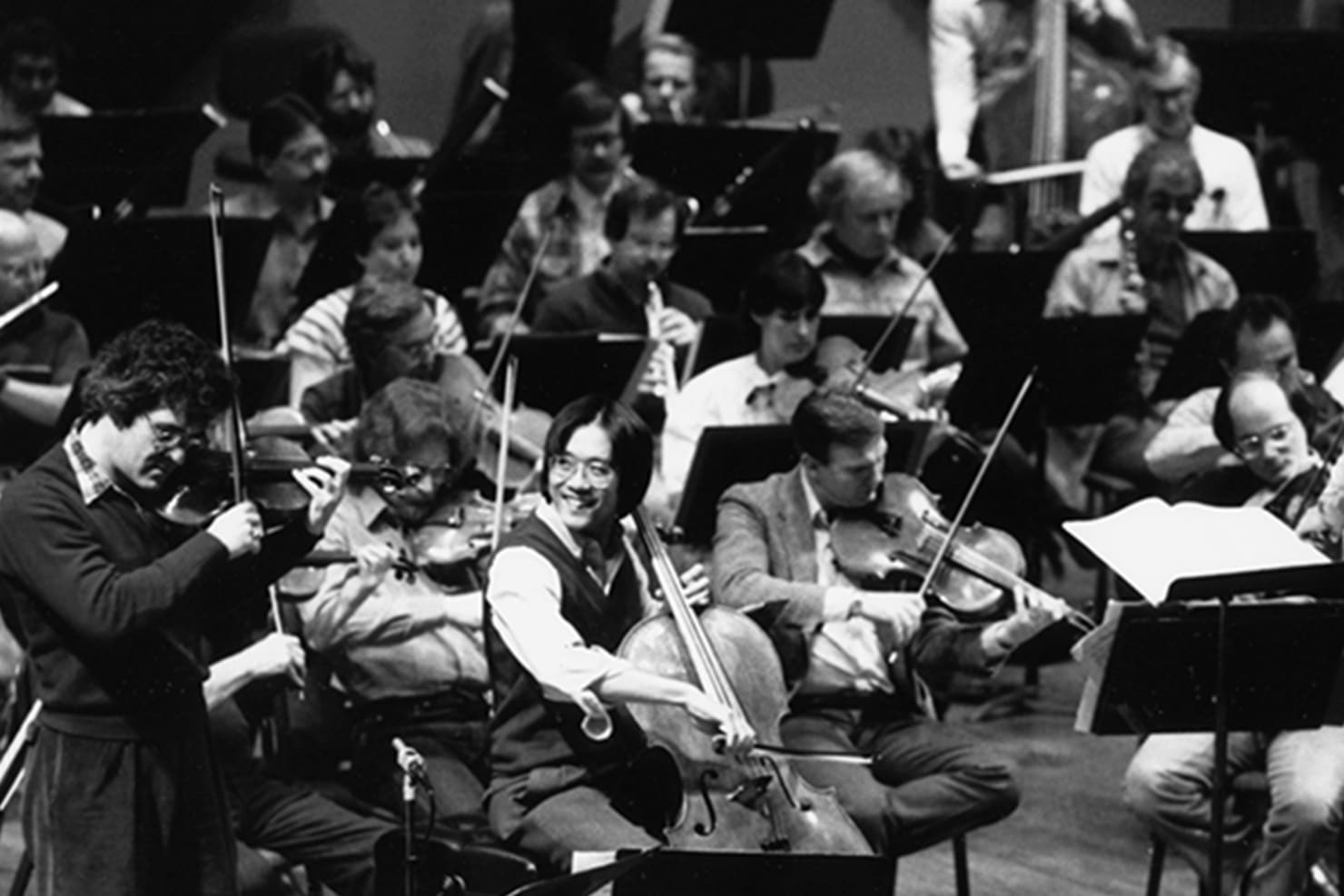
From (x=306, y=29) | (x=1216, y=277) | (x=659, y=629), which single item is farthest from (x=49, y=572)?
(x=306, y=29)

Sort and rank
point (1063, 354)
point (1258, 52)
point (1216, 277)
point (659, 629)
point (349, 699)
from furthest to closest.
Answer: point (1258, 52) → point (1216, 277) → point (1063, 354) → point (349, 699) → point (659, 629)

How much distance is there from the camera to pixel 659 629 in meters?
4.53

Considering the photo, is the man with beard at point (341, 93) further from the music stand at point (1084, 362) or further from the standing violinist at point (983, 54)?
the music stand at point (1084, 362)

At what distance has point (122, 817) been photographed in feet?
13.4

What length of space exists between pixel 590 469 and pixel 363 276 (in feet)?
7.43

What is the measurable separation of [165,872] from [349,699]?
36.4 inches

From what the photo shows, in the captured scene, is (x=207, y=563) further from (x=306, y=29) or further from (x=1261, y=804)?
(x=306, y=29)

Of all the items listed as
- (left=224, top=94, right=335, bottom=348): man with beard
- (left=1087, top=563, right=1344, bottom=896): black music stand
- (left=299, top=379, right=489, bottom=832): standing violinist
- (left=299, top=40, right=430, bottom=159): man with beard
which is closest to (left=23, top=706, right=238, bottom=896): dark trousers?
(left=299, top=379, right=489, bottom=832): standing violinist

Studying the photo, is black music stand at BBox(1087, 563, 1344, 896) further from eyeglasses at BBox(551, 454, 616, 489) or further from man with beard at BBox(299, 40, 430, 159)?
man with beard at BBox(299, 40, 430, 159)

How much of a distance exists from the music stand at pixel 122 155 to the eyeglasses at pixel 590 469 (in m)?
2.67

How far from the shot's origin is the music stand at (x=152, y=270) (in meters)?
6.20

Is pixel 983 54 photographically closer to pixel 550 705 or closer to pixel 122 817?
pixel 550 705

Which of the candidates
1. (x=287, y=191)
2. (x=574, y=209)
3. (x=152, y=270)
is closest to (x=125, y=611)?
(x=152, y=270)

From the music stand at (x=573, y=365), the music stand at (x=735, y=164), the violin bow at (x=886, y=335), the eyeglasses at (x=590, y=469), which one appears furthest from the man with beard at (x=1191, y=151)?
the eyeglasses at (x=590, y=469)
